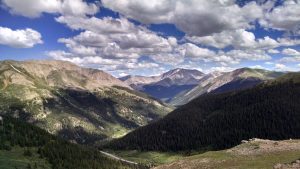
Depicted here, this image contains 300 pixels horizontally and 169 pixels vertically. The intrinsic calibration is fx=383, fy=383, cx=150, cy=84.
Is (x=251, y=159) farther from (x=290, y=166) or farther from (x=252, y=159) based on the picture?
(x=290, y=166)

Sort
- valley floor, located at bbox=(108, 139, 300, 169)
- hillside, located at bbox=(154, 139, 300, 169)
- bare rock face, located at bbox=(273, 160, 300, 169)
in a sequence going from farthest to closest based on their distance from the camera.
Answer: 1. valley floor, located at bbox=(108, 139, 300, 169)
2. hillside, located at bbox=(154, 139, 300, 169)
3. bare rock face, located at bbox=(273, 160, 300, 169)

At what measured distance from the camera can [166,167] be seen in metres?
112

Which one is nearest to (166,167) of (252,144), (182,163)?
(182,163)

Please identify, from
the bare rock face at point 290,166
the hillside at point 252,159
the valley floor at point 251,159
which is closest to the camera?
the bare rock face at point 290,166

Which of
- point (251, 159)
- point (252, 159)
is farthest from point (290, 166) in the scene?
point (251, 159)

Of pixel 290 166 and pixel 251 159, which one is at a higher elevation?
pixel 290 166

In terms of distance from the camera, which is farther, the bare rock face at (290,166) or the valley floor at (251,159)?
the valley floor at (251,159)

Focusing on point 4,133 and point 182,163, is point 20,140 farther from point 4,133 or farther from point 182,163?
point 182,163

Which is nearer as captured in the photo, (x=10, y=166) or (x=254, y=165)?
(x=254, y=165)

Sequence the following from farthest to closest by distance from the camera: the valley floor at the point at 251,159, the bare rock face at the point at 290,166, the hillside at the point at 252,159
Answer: the valley floor at the point at 251,159 < the hillside at the point at 252,159 < the bare rock face at the point at 290,166

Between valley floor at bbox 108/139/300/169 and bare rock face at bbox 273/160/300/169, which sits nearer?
bare rock face at bbox 273/160/300/169

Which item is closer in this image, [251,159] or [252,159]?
[252,159]

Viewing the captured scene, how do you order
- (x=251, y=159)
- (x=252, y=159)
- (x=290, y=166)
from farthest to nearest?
(x=251, y=159) < (x=252, y=159) < (x=290, y=166)

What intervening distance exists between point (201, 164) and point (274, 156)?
767 inches
